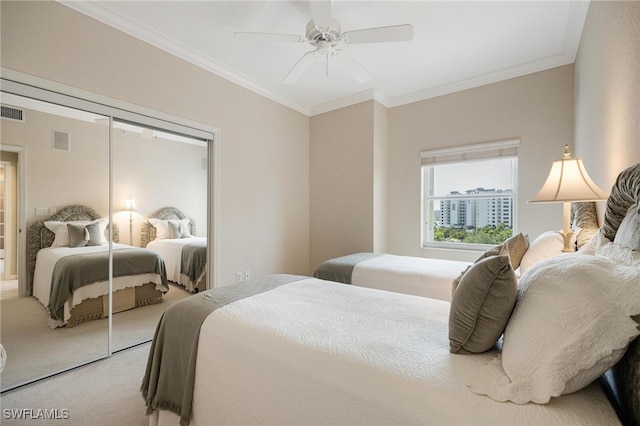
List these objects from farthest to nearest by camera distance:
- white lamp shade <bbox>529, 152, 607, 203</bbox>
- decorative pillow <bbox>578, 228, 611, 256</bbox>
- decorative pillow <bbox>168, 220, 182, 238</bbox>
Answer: decorative pillow <bbox>168, 220, 182, 238</bbox>, white lamp shade <bbox>529, 152, 607, 203</bbox>, decorative pillow <bbox>578, 228, 611, 256</bbox>

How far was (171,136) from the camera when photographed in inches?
111

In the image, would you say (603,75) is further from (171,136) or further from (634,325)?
(171,136)

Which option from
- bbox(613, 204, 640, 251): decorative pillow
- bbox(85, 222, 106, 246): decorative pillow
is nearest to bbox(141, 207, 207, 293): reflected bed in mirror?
bbox(85, 222, 106, 246): decorative pillow

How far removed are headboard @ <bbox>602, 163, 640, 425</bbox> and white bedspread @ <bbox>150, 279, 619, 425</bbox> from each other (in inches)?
1.7

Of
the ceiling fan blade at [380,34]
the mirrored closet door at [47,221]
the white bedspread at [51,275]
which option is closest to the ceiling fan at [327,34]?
the ceiling fan blade at [380,34]

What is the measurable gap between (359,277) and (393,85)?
98.6 inches

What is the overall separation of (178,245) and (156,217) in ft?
1.19

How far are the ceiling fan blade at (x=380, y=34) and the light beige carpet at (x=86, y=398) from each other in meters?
2.90

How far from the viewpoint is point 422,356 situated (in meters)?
Answer: 0.98

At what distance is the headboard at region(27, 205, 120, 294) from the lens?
2.03 metres

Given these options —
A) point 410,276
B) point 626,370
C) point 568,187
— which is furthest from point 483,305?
point 410,276

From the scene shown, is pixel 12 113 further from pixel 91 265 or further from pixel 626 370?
pixel 626 370

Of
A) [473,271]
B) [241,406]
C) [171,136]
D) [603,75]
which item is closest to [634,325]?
[473,271]

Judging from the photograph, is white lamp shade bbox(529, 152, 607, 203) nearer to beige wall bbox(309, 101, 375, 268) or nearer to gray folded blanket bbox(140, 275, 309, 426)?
gray folded blanket bbox(140, 275, 309, 426)
